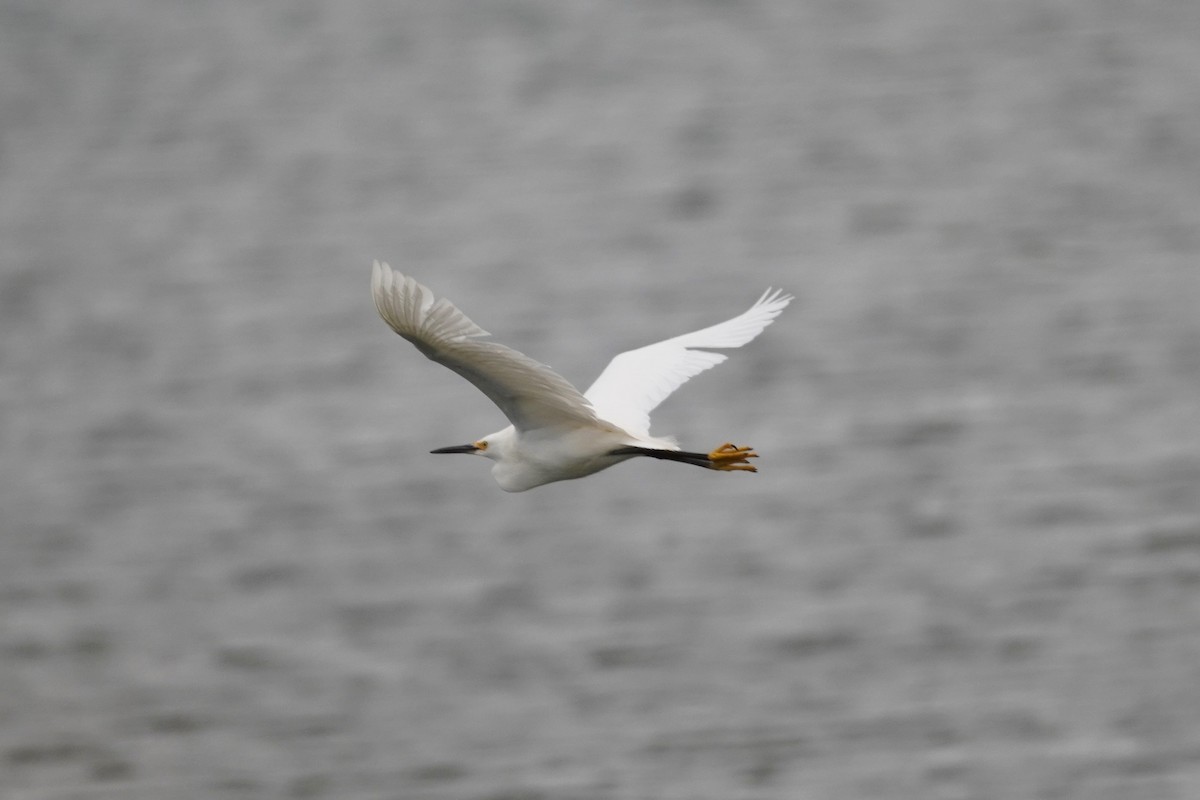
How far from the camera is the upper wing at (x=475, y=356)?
3850 mm

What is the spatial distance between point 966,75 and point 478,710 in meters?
6.45

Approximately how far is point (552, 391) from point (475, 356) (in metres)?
0.26

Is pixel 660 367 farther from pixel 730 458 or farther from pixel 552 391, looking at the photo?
pixel 552 391

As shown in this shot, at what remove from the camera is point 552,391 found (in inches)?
165

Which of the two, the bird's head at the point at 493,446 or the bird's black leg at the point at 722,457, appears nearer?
the bird's black leg at the point at 722,457

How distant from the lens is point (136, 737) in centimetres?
854

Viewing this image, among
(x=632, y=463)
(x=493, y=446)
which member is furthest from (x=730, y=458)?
(x=632, y=463)

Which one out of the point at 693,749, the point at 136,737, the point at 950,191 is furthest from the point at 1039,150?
the point at 136,737

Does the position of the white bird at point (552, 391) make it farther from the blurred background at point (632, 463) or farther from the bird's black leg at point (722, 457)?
the blurred background at point (632, 463)

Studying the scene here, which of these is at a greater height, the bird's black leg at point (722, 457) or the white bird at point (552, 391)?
the white bird at point (552, 391)

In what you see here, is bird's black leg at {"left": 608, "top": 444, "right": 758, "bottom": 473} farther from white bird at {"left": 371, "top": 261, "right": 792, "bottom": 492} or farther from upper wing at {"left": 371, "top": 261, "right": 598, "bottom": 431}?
upper wing at {"left": 371, "top": 261, "right": 598, "bottom": 431}

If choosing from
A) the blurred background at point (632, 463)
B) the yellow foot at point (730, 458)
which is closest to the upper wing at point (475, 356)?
the yellow foot at point (730, 458)

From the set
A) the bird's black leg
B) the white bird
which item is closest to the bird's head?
the white bird

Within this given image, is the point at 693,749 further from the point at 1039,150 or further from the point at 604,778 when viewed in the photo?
the point at 1039,150
